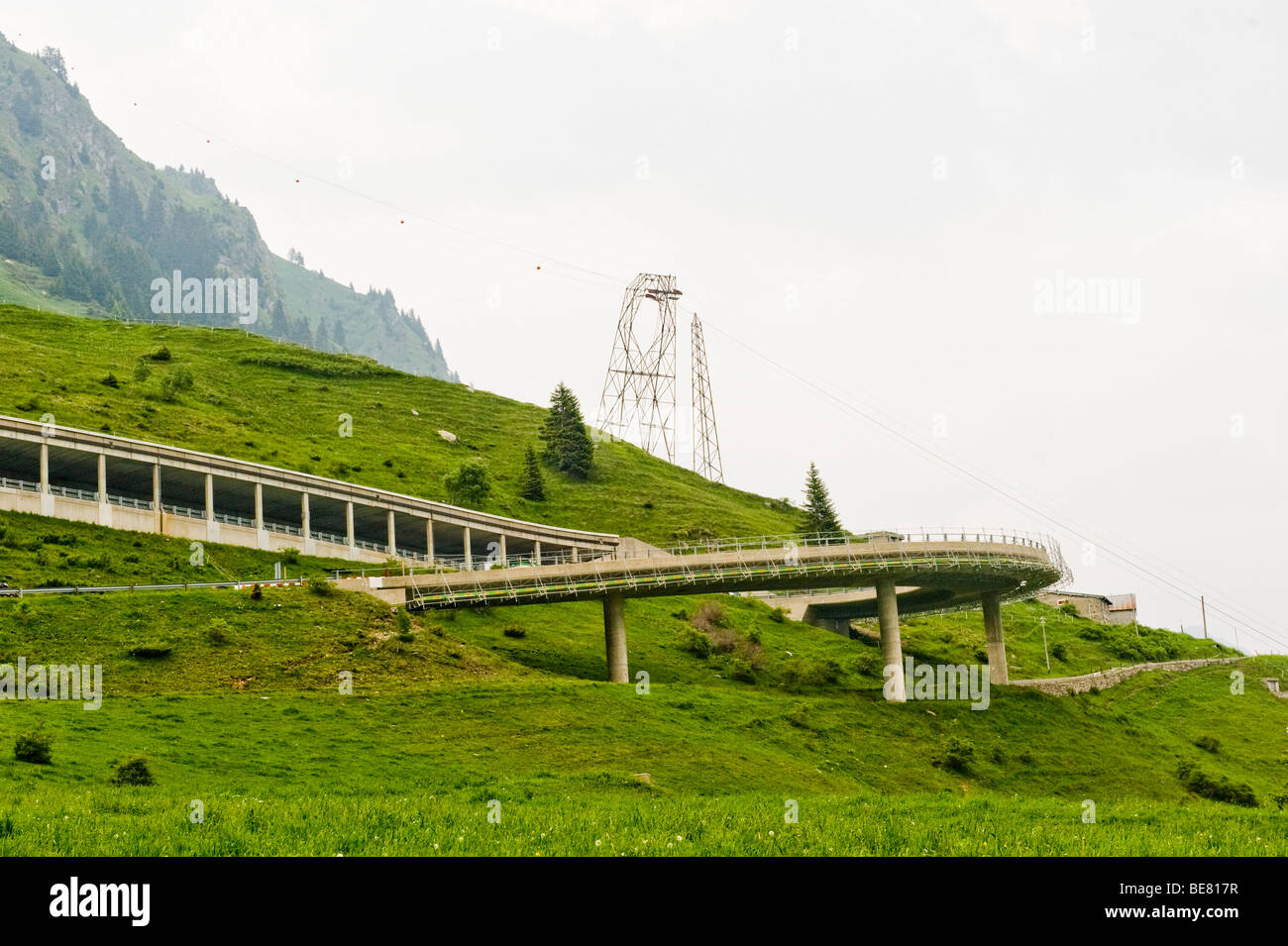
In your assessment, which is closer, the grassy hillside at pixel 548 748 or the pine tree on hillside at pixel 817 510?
the grassy hillside at pixel 548 748

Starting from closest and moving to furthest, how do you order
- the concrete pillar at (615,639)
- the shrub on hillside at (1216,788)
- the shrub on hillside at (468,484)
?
1. the shrub on hillside at (1216,788)
2. the concrete pillar at (615,639)
3. the shrub on hillside at (468,484)

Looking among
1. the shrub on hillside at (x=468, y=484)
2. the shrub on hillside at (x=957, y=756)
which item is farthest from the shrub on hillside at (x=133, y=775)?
the shrub on hillside at (x=468, y=484)

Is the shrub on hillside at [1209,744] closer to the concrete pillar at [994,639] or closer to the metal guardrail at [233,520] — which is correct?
the concrete pillar at [994,639]

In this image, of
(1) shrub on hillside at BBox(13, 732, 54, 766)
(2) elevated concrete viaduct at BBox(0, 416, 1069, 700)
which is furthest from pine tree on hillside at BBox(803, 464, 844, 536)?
(1) shrub on hillside at BBox(13, 732, 54, 766)

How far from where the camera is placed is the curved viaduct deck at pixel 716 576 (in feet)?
237

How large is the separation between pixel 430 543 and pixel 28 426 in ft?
102

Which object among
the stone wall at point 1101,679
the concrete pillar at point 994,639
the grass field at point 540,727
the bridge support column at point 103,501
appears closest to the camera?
the grass field at point 540,727

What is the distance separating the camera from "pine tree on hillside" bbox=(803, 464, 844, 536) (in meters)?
128

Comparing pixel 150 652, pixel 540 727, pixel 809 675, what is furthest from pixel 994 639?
pixel 150 652

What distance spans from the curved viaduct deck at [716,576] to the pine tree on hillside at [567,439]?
80.6m

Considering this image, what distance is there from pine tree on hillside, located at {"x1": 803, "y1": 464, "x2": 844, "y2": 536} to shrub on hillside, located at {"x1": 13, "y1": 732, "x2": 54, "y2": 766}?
309 feet

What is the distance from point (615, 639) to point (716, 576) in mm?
6728

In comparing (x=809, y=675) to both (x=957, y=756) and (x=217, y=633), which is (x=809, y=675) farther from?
(x=217, y=633)

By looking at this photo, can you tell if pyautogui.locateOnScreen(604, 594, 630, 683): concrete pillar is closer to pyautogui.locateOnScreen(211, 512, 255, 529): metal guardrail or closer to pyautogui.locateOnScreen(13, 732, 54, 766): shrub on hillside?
pyautogui.locateOnScreen(13, 732, 54, 766): shrub on hillside
